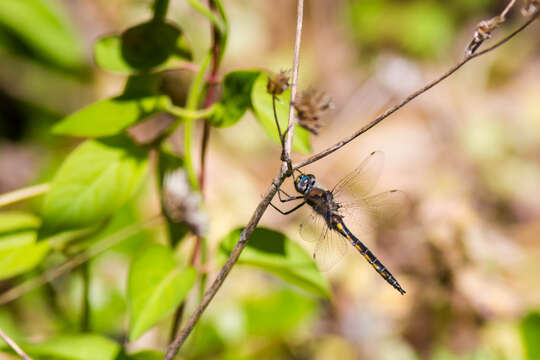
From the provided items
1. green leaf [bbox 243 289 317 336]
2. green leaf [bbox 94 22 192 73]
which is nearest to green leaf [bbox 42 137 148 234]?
green leaf [bbox 94 22 192 73]

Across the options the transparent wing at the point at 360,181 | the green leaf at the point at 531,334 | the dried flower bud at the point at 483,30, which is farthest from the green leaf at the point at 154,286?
the green leaf at the point at 531,334

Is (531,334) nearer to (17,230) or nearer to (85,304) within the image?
(85,304)

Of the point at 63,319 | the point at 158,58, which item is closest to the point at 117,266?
the point at 63,319

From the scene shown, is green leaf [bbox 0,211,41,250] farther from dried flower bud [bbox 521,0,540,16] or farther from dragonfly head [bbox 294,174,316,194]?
dried flower bud [bbox 521,0,540,16]

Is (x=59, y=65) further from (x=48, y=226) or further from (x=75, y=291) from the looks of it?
(x=48, y=226)

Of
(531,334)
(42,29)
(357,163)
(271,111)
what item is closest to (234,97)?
(271,111)

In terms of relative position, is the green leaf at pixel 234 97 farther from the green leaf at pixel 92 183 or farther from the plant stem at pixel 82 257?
the plant stem at pixel 82 257
